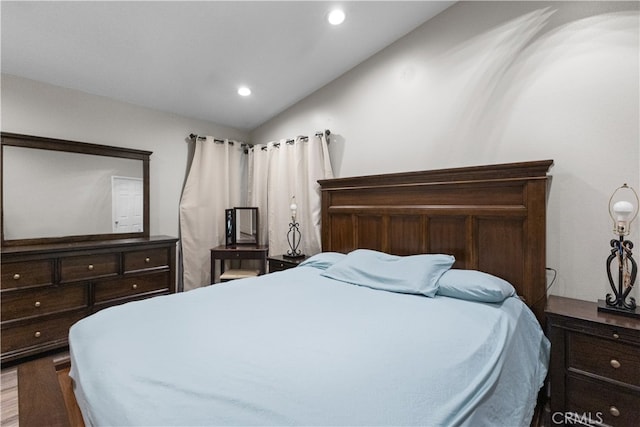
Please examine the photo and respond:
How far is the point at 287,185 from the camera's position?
12.1ft

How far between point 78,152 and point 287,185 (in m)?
2.13

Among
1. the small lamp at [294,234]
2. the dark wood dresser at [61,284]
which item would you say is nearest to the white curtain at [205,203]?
the dark wood dresser at [61,284]

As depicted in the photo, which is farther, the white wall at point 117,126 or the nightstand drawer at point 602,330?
the white wall at point 117,126

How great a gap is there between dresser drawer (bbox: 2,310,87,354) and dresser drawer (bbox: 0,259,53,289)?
32 centimetres

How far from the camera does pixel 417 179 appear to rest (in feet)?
8.30

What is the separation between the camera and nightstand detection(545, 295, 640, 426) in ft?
4.84

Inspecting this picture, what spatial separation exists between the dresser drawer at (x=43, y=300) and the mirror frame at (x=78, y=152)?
53cm

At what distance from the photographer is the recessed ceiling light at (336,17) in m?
2.38

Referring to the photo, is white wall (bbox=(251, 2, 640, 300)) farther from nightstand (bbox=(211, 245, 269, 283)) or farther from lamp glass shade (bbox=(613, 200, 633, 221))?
nightstand (bbox=(211, 245, 269, 283))

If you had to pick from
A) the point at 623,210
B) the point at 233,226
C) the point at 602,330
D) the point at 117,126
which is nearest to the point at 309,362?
the point at 602,330

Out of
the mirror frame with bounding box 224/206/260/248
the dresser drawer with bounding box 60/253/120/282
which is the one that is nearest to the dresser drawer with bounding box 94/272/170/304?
the dresser drawer with bounding box 60/253/120/282

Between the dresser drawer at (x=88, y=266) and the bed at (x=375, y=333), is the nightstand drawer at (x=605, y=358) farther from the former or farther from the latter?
the dresser drawer at (x=88, y=266)

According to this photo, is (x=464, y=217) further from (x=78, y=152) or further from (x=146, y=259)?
(x=78, y=152)

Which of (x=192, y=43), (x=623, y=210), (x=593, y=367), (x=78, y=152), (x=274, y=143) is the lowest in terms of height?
(x=593, y=367)
